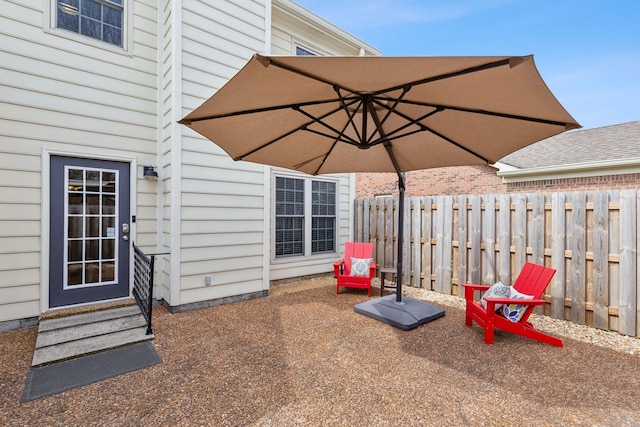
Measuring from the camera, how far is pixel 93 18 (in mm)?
4160

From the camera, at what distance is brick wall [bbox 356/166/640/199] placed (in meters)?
7.37

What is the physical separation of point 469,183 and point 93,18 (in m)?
10.5

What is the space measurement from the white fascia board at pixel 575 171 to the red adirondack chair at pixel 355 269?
598 centimetres

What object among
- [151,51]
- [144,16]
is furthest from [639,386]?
[144,16]

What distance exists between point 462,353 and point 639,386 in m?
1.34

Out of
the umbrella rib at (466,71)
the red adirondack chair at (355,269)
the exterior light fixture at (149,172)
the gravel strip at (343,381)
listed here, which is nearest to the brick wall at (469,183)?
the red adirondack chair at (355,269)

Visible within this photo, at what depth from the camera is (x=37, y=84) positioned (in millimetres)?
3752

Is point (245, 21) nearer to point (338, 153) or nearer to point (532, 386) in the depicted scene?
point (338, 153)

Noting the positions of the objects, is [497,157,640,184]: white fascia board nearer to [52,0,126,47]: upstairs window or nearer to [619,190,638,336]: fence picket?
[619,190,638,336]: fence picket

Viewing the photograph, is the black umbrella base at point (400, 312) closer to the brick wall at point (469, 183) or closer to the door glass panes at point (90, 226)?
the door glass panes at point (90, 226)

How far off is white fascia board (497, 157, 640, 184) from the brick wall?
117 mm

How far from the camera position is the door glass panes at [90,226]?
13.1ft

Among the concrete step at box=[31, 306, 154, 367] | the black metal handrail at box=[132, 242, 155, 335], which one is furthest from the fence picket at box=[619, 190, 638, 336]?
the concrete step at box=[31, 306, 154, 367]

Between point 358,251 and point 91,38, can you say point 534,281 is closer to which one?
point 358,251
